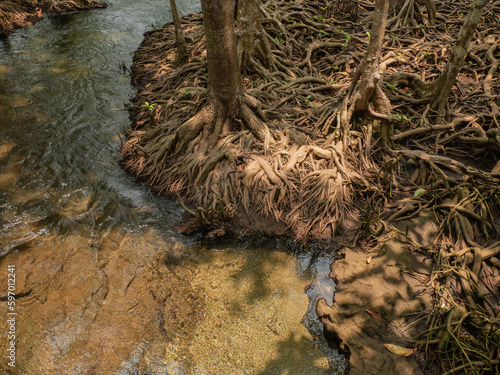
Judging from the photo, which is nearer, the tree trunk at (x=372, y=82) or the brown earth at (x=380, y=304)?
the brown earth at (x=380, y=304)

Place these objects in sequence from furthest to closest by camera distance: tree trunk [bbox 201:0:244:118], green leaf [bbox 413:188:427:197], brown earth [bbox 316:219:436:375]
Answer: green leaf [bbox 413:188:427:197]
tree trunk [bbox 201:0:244:118]
brown earth [bbox 316:219:436:375]

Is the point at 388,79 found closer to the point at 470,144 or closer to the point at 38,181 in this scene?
the point at 470,144

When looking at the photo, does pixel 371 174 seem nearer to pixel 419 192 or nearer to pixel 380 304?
pixel 419 192

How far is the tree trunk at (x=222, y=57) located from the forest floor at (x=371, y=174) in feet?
1.51

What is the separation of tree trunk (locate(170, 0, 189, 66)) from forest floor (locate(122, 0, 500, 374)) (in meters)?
0.21

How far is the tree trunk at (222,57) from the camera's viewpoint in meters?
4.77

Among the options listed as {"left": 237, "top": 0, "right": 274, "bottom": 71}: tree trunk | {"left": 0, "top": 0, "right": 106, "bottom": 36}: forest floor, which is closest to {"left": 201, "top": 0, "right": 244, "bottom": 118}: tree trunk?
{"left": 237, "top": 0, "right": 274, "bottom": 71}: tree trunk

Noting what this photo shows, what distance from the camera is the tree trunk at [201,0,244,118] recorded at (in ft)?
15.7

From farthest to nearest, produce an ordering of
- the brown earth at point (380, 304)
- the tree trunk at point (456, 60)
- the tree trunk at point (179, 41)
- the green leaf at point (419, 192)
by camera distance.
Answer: the tree trunk at point (179, 41) < the tree trunk at point (456, 60) < the green leaf at point (419, 192) < the brown earth at point (380, 304)

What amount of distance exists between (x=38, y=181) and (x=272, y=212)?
391 centimetres

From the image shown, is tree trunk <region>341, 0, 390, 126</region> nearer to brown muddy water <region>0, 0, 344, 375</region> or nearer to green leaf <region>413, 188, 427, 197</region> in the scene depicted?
green leaf <region>413, 188, 427, 197</region>

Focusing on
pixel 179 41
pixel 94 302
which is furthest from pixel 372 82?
pixel 94 302

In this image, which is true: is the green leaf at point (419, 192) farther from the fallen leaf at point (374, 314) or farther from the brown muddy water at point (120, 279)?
the fallen leaf at point (374, 314)

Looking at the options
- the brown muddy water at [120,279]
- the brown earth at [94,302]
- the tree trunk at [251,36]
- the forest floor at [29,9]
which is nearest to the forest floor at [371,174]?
the tree trunk at [251,36]
